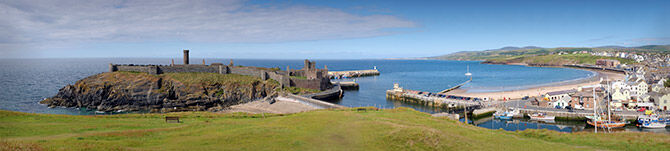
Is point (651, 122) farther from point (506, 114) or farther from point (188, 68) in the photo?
point (188, 68)

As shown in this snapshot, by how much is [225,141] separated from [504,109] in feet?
149

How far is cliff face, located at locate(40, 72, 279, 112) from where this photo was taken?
58781mm

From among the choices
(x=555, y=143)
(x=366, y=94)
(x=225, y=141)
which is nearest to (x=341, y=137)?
(x=225, y=141)

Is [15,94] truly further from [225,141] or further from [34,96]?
[225,141]

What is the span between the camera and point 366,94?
80.2 metres

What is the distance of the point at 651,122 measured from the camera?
40.8 metres

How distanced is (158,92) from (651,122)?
229 feet

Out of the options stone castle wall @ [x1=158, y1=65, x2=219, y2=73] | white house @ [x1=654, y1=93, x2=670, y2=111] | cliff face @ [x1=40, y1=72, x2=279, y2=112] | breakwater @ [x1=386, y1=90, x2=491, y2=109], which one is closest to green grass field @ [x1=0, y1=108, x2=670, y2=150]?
breakwater @ [x1=386, y1=90, x2=491, y2=109]

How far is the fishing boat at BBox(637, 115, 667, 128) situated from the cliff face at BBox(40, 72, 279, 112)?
53549mm

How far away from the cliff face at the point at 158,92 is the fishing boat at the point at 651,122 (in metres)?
53.5

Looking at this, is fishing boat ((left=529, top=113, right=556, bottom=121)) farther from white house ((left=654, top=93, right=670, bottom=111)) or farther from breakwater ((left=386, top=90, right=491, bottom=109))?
white house ((left=654, top=93, right=670, bottom=111))

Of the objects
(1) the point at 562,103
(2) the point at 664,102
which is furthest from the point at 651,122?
(1) the point at 562,103

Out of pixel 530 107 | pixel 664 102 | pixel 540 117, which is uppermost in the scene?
pixel 664 102

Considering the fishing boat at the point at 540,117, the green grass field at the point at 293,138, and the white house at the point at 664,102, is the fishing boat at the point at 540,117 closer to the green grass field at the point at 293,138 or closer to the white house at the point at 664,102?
the white house at the point at 664,102
